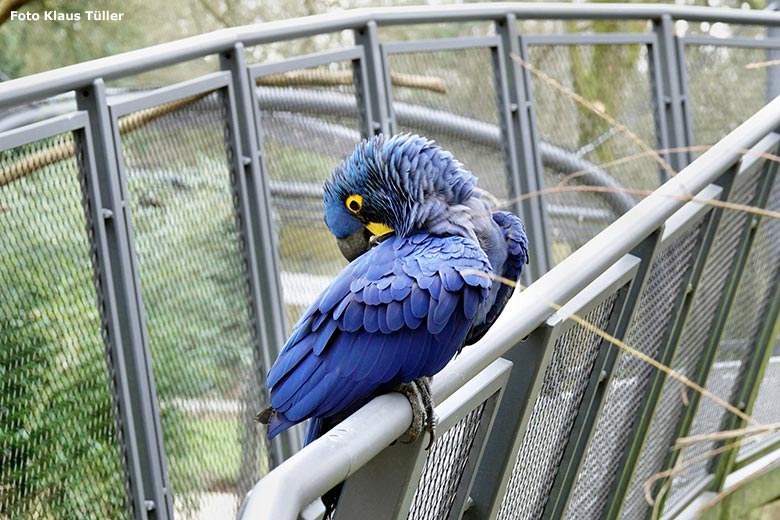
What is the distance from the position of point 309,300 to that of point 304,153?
21.9 inches

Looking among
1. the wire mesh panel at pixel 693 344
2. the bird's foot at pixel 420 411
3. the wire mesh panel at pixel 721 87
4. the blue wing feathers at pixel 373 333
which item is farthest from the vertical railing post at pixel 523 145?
the bird's foot at pixel 420 411

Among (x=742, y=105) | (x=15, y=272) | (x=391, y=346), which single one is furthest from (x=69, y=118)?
(x=742, y=105)

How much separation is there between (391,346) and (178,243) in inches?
51.0

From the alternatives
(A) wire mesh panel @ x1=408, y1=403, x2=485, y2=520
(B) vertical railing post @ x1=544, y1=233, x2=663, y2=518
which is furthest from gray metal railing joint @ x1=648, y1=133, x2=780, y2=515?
(A) wire mesh panel @ x1=408, y1=403, x2=485, y2=520

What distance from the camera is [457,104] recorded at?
477 cm

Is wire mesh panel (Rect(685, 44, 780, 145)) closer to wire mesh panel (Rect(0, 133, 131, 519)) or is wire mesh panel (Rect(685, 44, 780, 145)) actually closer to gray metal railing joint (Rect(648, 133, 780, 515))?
gray metal railing joint (Rect(648, 133, 780, 515))

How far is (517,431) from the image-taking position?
81.9 inches

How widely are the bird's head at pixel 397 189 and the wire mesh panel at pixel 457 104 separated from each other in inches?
66.4

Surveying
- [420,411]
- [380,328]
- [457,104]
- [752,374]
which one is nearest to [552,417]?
[380,328]

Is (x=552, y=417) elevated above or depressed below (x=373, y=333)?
below

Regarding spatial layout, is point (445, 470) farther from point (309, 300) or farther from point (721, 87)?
point (721, 87)

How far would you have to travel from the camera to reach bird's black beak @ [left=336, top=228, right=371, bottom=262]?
111 inches

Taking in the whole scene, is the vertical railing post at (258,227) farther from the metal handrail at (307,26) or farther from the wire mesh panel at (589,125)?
the wire mesh panel at (589,125)

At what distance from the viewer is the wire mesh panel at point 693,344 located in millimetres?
3287
